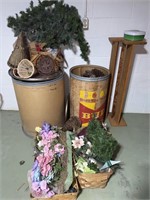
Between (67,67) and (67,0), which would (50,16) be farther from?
(67,67)

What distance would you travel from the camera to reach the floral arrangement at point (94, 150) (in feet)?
4.18

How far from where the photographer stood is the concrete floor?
137cm

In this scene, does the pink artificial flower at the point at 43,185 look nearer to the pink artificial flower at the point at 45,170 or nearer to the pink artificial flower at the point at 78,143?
the pink artificial flower at the point at 45,170

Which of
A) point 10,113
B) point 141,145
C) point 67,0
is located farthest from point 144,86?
point 10,113

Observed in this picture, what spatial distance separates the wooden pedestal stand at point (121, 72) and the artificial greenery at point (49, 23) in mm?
440

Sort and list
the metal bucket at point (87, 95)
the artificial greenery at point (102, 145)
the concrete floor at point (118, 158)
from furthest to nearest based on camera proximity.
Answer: the metal bucket at point (87, 95) < the concrete floor at point (118, 158) < the artificial greenery at point (102, 145)

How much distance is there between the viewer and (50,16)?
160 cm

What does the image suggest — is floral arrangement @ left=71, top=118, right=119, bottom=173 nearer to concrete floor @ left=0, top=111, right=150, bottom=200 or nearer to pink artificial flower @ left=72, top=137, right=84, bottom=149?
pink artificial flower @ left=72, top=137, right=84, bottom=149

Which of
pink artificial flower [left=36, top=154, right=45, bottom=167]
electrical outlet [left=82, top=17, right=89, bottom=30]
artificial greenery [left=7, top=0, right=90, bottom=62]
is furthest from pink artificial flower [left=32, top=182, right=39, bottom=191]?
electrical outlet [left=82, top=17, right=89, bottom=30]

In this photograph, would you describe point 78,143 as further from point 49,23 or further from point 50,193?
point 49,23

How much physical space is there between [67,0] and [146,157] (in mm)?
1565

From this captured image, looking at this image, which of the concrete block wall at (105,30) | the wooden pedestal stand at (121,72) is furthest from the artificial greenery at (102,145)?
the concrete block wall at (105,30)

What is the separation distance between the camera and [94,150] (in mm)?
1298

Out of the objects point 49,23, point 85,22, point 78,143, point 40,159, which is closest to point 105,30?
point 85,22
